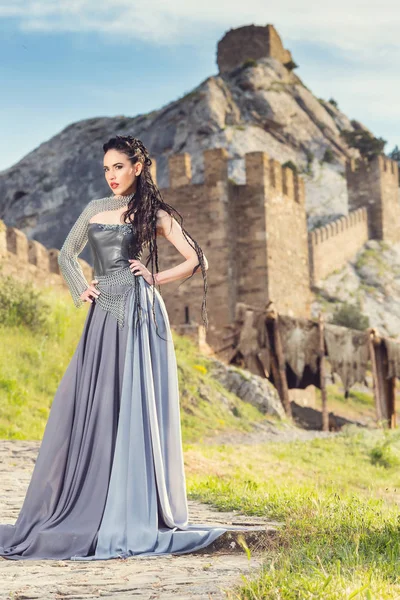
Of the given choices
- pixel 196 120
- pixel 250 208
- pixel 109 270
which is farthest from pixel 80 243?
pixel 196 120

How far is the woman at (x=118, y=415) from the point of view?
4.70 meters

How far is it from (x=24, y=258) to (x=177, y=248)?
1543cm

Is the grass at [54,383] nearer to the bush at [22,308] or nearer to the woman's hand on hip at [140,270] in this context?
the bush at [22,308]

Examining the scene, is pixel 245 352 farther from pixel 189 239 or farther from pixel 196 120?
pixel 196 120

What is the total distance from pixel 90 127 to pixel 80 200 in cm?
992

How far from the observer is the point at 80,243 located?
548cm

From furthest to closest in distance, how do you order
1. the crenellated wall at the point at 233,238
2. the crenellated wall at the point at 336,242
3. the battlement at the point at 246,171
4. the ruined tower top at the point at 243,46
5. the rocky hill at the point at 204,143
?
1. the ruined tower top at the point at 243,46
2. the rocky hill at the point at 204,143
3. the crenellated wall at the point at 336,242
4. the battlement at the point at 246,171
5. the crenellated wall at the point at 233,238

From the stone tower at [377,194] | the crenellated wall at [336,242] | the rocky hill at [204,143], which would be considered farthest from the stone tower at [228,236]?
the stone tower at [377,194]

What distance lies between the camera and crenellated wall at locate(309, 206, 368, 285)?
54.0m

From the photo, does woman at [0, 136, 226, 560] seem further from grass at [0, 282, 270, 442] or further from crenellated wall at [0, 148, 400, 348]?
crenellated wall at [0, 148, 400, 348]

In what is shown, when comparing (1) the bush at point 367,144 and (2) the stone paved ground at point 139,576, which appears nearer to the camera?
(2) the stone paved ground at point 139,576

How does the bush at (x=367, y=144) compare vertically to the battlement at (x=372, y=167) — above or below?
above

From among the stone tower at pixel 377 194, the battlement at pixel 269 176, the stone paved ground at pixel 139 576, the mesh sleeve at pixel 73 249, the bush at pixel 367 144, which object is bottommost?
the stone paved ground at pixel 139 576

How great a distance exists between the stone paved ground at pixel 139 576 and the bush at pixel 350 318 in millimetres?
42891
